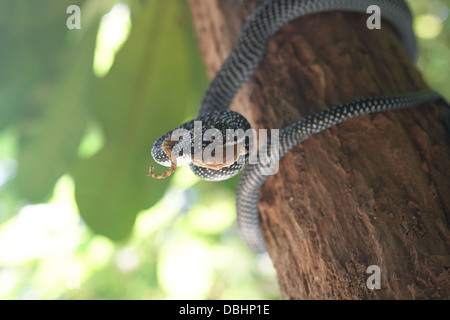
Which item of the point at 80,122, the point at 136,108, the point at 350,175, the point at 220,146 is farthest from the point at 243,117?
the point at 80,122

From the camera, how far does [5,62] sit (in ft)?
4.62

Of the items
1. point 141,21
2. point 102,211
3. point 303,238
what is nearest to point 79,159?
point 102,211

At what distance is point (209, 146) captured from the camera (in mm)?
606

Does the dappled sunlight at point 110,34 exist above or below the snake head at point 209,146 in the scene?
above

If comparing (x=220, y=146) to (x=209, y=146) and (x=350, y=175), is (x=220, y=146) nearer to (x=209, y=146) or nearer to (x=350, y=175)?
(x=209, y=146)

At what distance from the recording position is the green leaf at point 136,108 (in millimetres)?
1217

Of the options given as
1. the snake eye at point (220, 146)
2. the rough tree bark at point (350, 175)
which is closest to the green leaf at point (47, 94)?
the rough tree bark at point (350, 175)

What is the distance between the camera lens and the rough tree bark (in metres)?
0.68

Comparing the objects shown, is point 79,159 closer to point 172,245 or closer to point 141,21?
point 141,21

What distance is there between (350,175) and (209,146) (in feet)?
1.16

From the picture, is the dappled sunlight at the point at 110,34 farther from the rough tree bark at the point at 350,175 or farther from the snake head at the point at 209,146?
the snake head at the point at 209,146

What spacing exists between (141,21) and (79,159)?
600 mm

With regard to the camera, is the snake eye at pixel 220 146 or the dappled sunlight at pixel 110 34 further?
the dappled sunlight at pixel 110 34

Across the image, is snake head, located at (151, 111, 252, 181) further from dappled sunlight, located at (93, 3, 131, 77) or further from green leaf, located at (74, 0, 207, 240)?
dappled sunlight, located at (93, 3, 131, 77)
